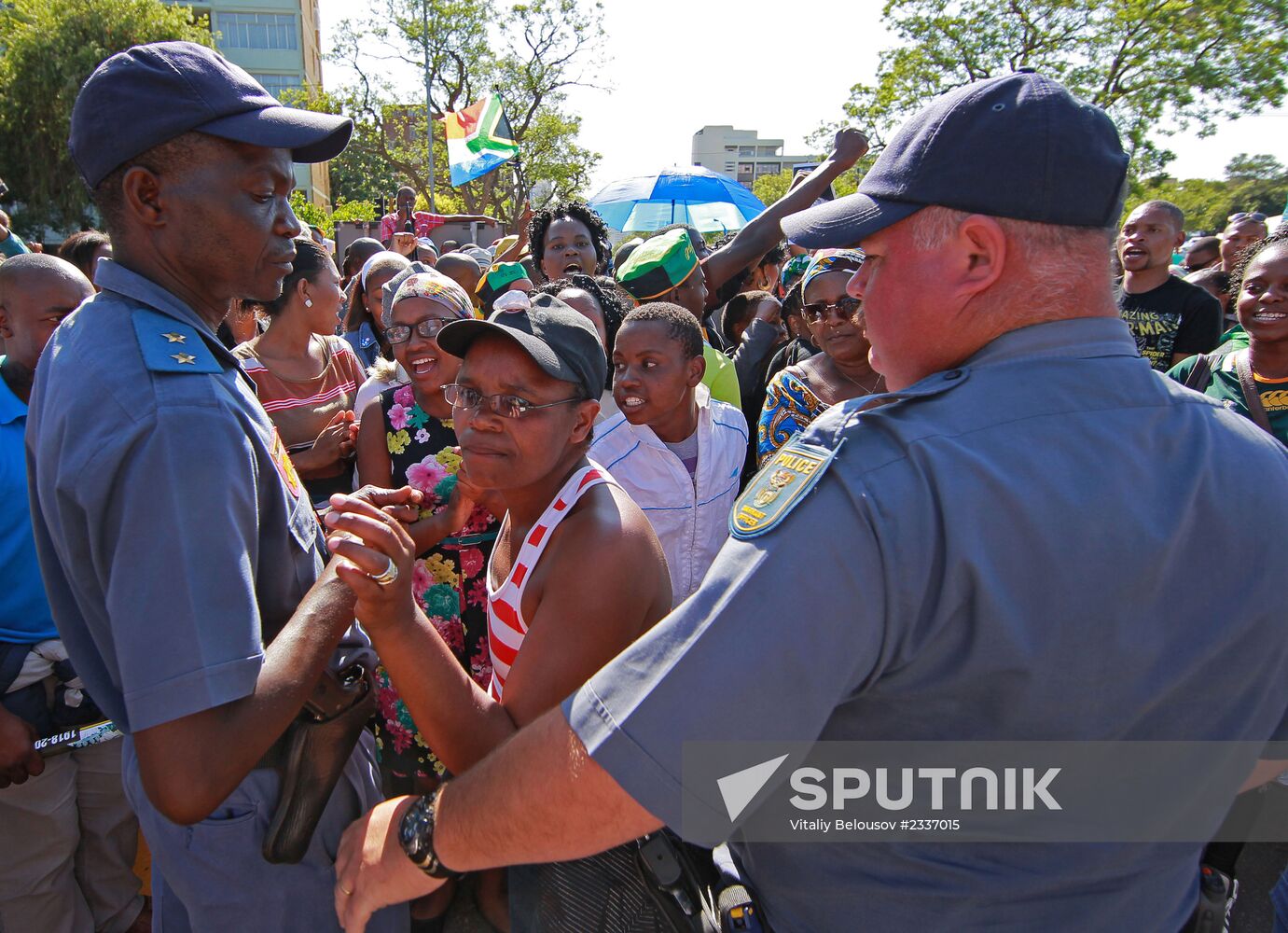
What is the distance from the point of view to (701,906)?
4.36ft

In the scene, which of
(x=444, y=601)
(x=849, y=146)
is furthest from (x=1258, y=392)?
(x=444, y=601)

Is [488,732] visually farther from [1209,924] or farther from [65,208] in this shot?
[65,208]

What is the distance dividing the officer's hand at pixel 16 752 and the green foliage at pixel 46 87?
30.0 meters

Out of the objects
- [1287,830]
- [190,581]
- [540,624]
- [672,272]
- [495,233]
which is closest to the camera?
[190,581]

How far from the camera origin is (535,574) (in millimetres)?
1730

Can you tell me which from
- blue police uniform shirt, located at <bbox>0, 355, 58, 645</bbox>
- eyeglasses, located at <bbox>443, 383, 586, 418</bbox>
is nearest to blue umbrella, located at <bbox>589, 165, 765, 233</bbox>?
blue police uniform shirt, located at <bbox>0, 355, 58, 645</bbox>

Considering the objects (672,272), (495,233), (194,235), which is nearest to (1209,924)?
(194,235)

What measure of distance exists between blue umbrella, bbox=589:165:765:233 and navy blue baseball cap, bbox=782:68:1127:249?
7116mm

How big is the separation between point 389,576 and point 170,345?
56 centimetres

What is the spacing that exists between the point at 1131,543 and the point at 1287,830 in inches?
151

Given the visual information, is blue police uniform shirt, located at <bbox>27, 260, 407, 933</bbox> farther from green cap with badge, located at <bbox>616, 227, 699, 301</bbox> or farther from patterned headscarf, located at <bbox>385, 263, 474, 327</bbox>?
green cap with badge, located at <bbox>616, 227, 699, 301</bbox>

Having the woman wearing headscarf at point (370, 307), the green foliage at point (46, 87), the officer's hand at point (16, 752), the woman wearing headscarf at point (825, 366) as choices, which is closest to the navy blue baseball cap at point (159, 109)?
the officer's hand at point (16, 752)

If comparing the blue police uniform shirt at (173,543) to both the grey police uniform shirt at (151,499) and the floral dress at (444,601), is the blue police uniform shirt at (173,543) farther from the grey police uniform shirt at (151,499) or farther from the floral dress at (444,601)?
the floral dress at (444,601)

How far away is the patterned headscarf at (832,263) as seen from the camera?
3.32 m
